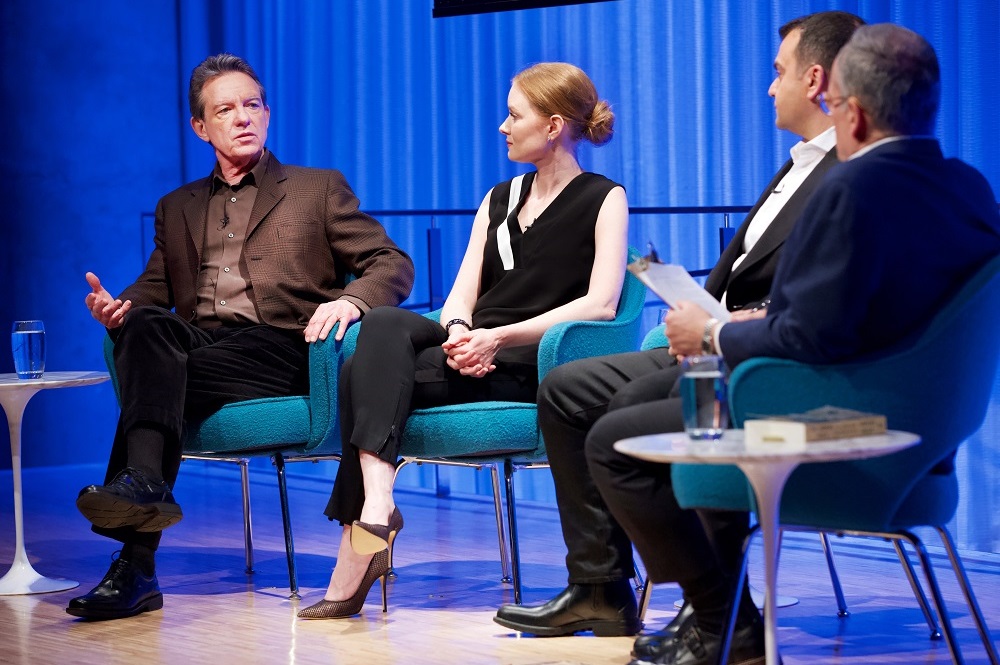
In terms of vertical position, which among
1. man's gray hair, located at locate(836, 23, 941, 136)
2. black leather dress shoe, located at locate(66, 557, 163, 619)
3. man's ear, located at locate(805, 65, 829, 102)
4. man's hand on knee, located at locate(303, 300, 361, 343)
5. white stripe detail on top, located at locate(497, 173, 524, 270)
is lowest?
black leather dress shoe, located at locate(66, 557, 163, 619)

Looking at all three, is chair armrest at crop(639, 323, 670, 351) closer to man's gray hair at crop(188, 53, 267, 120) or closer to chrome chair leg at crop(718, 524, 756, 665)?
chrome chair leg at crop(718, 524, 756, 665)

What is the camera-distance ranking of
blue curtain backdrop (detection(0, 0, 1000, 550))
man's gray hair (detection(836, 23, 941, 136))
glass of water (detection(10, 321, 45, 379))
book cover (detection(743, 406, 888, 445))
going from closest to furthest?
book cover (detection(743, 406, 888, 445)) → man's gray hair (detection(836, 23, 941, 136)) → glass of water (detection(10, 321, 45, 379)) → blue curtain backdrop (detection(0, 0, 1000, 550))

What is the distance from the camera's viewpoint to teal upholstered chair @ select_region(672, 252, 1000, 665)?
2260mm

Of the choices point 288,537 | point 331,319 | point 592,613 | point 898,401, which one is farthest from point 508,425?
point 898,401

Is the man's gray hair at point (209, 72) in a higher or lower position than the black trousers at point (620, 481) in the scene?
higher

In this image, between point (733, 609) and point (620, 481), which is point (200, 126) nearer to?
point (620, 481)

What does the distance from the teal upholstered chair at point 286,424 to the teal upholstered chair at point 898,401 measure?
1554 millimetres

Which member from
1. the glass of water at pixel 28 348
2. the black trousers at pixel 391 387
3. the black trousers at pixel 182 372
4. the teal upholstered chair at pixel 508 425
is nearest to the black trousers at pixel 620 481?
the teal upholstered chair at pixel 508 425

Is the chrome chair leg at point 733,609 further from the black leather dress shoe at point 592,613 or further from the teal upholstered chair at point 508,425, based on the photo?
the teal upholstered chair at point 508,425

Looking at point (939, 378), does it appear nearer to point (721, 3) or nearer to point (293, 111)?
point (721, 3)

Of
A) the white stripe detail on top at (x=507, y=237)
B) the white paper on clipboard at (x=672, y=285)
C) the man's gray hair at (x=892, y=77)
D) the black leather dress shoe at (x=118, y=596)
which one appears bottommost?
the black leather dress shoe at (x=118, y=596)

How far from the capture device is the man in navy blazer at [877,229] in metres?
2.20

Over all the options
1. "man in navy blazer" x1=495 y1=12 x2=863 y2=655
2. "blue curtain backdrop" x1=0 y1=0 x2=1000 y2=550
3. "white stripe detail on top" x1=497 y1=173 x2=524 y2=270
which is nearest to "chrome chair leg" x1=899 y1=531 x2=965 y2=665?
"man in navy blazer" x1=495 y1=12 x2=863 y2=655

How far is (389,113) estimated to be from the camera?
20.6 ft
